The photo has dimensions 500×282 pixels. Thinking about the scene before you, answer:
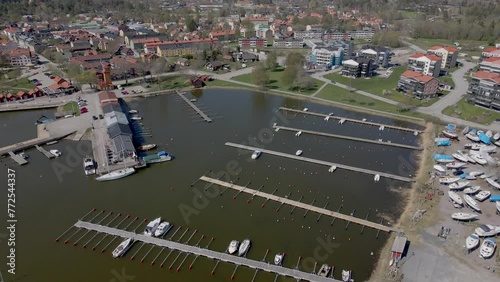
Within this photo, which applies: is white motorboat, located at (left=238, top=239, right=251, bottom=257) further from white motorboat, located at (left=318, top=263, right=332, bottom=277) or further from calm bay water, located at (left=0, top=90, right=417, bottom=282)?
white motorboat, located at (left=318, top=263, right=332, bottom=277)

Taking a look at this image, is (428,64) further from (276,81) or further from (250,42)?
(250,42)

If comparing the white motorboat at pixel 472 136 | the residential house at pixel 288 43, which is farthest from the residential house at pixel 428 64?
the residential house at pixel 288 43

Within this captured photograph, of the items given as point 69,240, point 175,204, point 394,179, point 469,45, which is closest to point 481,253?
point 394,179

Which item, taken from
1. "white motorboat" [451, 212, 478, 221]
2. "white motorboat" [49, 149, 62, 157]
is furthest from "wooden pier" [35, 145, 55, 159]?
"white motorboat" [451, 212, 478, 221]

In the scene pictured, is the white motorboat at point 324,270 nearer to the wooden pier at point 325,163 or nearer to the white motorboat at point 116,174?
the wooden pier at point 325,163

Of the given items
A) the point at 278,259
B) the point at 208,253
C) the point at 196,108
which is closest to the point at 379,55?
the point at 196,108

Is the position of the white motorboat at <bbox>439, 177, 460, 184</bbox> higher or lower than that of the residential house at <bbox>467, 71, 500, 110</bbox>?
lower
